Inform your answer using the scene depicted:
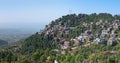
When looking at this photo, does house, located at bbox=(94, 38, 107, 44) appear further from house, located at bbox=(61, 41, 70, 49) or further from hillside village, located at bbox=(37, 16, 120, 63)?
house, located at bbox=(61, 41, 70, 49)

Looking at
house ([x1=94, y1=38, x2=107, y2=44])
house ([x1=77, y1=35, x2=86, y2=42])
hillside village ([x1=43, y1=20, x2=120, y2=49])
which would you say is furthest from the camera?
house ([x1=77, y1=35, x2=86, y2=42])

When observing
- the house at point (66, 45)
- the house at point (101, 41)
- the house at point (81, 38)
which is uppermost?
the house at point (81, 38)

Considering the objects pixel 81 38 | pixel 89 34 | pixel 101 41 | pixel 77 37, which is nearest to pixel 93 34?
pixel 89 34

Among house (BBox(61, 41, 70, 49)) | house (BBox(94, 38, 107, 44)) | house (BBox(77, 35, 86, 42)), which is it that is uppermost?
house (BBox(77, 35, 86, 42))

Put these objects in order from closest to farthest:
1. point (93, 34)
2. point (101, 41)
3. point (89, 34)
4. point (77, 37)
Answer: point (101, 41)
point (77, 37)
point (93, 34)
point (89, 34)

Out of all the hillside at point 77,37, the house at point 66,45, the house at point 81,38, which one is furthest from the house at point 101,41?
the house at point 66,45

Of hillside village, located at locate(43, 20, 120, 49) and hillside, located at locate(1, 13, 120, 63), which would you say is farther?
hillside village, located at locate(43, 20, 120, 49)

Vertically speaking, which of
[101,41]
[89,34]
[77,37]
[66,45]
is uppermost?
[89,34]

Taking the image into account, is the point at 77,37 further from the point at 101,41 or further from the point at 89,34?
the point at 101,41

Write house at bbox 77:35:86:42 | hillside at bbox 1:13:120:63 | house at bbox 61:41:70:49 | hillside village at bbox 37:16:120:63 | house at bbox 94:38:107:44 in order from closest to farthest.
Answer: hillside at bbox 1:13:120:63
house at bbox 94:38:107:44
hillside village at bbox 37:16:120:63
house at bbox 61:41:70:49
house at bbox 77:35:86:42

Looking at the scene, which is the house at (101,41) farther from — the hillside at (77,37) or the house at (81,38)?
the house at (81,38)

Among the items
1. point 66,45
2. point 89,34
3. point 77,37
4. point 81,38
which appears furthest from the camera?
point 89,34

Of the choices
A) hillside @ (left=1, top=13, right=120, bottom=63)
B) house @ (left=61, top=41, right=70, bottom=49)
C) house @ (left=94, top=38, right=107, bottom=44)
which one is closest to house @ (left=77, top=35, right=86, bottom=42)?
hillside @ (left=1, top=13, right=120, bottom=63)
